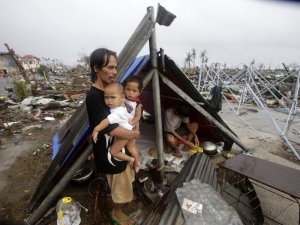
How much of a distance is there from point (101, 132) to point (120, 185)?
76 cm

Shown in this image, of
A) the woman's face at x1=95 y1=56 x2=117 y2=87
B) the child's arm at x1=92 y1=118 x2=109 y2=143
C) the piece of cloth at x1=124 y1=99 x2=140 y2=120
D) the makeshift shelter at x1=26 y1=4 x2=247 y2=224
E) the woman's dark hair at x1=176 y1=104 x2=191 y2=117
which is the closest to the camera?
the child's arm at x1=92 y1=118 x2=109 y2=143

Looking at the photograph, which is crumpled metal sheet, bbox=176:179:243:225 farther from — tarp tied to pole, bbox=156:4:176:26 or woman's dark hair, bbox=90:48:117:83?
tarp tied to pole, bbox=156:4:176:26

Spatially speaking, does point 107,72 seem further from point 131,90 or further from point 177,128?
point 177,128

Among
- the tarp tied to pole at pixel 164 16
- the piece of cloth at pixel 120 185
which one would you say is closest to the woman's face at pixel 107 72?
the piece of cloth at pixel 120 185

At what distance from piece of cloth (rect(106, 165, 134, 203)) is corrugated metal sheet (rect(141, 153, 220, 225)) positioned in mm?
405

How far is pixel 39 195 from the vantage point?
3080 mm

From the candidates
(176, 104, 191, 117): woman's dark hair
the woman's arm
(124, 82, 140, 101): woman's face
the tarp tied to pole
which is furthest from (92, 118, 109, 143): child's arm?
(176, 104, 191, 117): woman's dark hair

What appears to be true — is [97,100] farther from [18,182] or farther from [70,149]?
[18,182]

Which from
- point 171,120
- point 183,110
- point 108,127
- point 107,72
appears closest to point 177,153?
point 171,120

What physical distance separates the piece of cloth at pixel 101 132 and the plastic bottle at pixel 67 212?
99 centimetres

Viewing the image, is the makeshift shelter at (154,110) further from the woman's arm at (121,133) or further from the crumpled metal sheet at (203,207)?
the crumpled metal sheet at (203,207)

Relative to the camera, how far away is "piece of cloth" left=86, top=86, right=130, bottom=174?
6.64ft

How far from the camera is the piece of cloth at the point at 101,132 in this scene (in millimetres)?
2025

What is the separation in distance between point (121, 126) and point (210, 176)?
5.19ft
